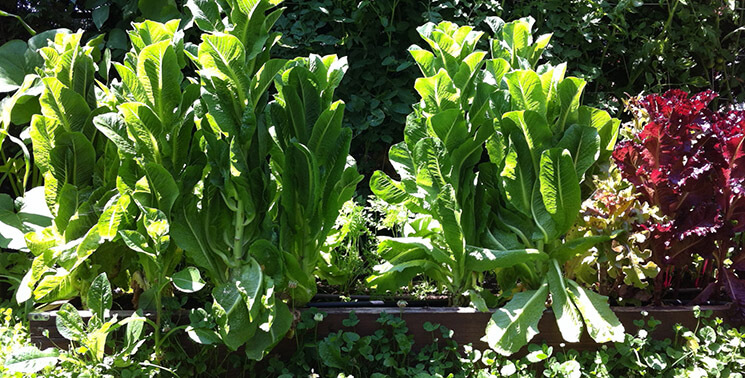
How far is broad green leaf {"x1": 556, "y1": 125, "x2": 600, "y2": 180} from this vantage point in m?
1.94

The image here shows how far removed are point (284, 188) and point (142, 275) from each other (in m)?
0.59

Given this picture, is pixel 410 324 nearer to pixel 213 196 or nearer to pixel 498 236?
pixel 498 236

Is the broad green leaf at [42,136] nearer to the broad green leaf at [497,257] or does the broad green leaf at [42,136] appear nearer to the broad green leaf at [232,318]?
the broad green leaf at [232,318]

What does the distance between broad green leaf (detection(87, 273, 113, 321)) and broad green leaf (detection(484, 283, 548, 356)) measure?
3.68 feet

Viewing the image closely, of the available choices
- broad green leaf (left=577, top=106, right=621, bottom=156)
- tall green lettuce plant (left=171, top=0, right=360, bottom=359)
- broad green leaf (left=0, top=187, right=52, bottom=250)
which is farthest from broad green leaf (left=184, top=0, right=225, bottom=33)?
broad green leaf (left=577, top=106, right=621, bottom=156)

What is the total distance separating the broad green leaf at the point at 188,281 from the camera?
1.69 meters

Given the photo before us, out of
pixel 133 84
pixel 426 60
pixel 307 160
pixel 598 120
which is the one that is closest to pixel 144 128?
pixel 133 84

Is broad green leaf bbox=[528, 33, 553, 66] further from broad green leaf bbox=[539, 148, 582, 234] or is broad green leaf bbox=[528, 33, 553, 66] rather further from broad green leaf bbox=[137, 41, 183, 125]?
broad green leaf bbox=[137, 41, 183, 125]

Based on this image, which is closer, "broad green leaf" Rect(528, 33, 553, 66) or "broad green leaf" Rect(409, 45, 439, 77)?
"broad green leaf" Rect(409, 45, 439, 77)

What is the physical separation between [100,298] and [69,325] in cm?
11

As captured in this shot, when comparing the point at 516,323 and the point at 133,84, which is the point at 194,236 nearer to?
the point at 133,84

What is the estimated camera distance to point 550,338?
193 cm

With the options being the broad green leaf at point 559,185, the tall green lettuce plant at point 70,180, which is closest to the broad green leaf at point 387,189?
the broad green leaf at point 559,185

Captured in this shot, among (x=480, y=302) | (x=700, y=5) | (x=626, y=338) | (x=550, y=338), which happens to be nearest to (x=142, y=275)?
(x=480, y=302)
